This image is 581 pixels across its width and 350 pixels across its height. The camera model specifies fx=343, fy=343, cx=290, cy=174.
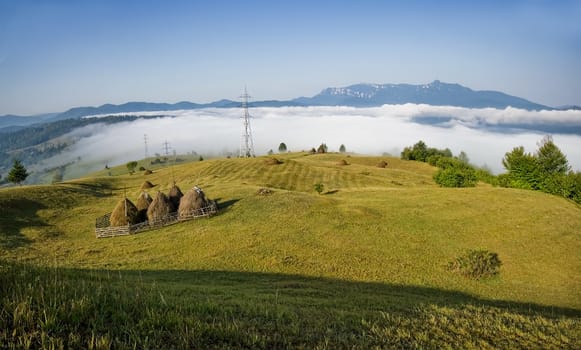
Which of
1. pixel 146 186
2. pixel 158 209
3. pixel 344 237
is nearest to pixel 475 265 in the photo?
pixel 344 237

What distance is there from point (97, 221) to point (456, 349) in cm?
4769

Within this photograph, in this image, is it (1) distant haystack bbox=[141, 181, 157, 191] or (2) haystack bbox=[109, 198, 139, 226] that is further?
(1) distant haystack bbox=[141, 181, 157, 191]

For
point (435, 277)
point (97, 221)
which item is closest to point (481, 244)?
point (435, 277)

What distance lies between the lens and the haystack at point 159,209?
4562 cm

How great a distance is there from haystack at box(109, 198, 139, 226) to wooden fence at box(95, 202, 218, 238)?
0.81 m

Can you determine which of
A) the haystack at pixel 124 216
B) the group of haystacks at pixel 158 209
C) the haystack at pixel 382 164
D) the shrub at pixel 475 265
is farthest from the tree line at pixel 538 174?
the haystack at pixel 124 216

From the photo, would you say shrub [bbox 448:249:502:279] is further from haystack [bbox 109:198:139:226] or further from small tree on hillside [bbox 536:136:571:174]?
small tree on hillside [bbox 536:136:571:174]

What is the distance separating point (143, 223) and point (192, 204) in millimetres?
6534

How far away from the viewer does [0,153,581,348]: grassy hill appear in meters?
8.78

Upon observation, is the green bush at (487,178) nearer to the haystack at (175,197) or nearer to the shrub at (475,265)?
the shrub at (475,265)

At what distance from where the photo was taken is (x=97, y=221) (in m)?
46.5

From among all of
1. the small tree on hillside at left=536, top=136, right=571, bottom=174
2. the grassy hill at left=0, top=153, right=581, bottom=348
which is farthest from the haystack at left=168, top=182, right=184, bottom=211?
the small tree on hillside at left=536, top=136, right=571, bottom=174

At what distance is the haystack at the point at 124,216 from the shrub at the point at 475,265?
37795 mm

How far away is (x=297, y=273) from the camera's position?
29.9m
